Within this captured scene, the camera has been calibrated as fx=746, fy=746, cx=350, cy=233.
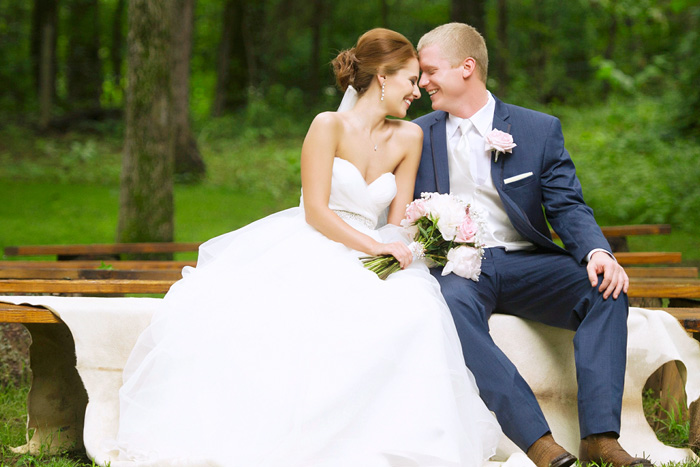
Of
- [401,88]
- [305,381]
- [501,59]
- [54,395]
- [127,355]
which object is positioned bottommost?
[54,395]

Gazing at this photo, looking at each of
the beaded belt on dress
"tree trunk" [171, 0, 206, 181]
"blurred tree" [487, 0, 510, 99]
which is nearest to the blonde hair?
the beaded belt on dress

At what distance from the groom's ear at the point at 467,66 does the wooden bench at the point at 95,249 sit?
112 inches

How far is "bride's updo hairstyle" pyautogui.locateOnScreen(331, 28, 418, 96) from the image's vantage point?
394 cm

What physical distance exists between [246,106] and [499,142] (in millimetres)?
16648

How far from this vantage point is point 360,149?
3986mm

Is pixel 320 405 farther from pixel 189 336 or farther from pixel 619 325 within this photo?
pixel 619 325

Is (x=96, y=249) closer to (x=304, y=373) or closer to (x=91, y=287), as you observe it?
(x=91, y=287)

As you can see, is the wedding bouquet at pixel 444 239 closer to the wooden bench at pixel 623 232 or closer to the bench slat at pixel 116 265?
the bench slat at pixel 116 265

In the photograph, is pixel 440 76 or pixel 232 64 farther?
pixel 232 64

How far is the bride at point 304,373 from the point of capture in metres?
2.94

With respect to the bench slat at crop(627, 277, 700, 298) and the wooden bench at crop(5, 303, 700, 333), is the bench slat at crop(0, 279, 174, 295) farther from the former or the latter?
the bench slat at crop(627, 277, 700, 298)

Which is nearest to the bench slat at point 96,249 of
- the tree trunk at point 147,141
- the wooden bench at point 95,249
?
the wooden bench at point 95,249

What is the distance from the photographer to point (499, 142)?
387cm

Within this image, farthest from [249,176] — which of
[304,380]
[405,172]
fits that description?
[304,380]
